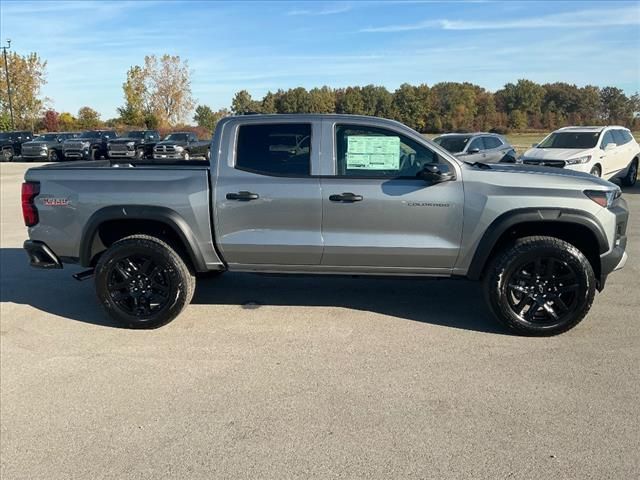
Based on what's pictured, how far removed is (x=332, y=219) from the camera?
181 inches

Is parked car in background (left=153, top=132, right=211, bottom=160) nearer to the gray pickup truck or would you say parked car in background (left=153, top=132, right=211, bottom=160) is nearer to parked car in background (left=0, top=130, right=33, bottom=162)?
parked car in background (left=0, top=130, right=33, bottom=162)

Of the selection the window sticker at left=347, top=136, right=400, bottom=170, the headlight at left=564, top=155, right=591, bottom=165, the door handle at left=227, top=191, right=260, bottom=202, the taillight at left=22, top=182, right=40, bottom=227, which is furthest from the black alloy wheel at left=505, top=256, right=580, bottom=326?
the headlight at left=564, top=155, right=591, bottom=165

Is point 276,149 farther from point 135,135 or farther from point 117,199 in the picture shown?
point 135,135

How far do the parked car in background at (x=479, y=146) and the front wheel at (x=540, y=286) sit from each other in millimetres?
11372

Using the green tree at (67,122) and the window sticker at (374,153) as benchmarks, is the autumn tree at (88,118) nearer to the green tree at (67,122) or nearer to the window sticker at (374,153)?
the green tree at (67,122)

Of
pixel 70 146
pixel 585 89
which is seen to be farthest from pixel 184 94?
pixel 585 89

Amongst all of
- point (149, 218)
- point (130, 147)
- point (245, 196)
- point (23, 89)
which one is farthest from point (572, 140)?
point (23, 89)

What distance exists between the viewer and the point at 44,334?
15.6 feet

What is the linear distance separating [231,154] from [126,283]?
1.49 meters

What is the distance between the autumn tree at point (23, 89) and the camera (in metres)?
57.0

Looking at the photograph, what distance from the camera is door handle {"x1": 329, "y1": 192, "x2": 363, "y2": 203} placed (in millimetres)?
4516

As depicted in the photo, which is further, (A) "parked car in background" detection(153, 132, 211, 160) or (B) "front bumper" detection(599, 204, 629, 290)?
(A) "parked car in background" detection(153, 132, 211, 160)

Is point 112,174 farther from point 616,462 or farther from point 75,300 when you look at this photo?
point 616,462

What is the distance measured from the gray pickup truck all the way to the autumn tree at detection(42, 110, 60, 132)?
6867cm
